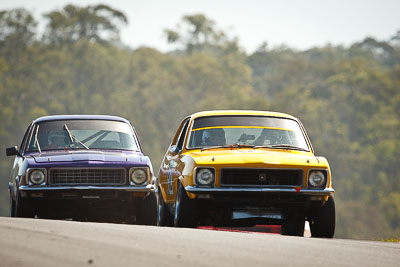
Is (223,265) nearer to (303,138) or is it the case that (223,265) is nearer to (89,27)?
(303,138)

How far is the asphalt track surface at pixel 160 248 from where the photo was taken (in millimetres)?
6945

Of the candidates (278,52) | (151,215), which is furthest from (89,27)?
(151,215)

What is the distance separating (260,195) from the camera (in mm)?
11016

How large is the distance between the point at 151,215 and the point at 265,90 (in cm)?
8790

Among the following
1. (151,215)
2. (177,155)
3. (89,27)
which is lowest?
(151,215)

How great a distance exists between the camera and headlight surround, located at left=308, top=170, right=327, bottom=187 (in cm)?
1122

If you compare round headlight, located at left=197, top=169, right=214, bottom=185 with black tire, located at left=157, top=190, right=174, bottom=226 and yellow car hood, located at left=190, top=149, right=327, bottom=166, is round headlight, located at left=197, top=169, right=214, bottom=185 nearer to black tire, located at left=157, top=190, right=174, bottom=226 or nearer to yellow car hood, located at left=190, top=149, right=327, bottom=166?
yellow car hood, located at left=190, top=149, right=327, bottom=166

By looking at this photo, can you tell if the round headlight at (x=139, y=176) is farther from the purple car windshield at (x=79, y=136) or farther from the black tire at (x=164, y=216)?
the purple car windshield at (x=79, y=136)

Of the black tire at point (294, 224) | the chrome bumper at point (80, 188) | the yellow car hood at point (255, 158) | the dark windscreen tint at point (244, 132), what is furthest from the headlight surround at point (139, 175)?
the black tire at point (294, 224)

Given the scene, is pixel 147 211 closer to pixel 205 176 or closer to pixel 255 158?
pixel 205 176

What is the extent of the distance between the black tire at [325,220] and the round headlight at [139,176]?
2.55 meters

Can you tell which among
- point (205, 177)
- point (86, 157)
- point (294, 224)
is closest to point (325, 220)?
point (294, 224)

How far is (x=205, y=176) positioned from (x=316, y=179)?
135 cm

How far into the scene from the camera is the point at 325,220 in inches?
443
